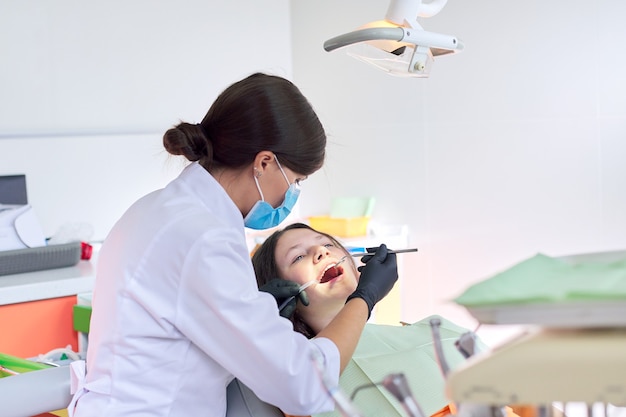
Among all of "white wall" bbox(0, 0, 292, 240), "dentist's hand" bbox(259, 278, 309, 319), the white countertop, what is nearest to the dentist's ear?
"dentist's hand" bbox(259, 278, 309, 319)

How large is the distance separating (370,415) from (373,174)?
2.07 m

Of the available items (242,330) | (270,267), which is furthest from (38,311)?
(242,330)

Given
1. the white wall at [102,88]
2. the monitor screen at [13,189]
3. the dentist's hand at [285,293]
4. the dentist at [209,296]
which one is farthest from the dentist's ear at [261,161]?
the monitor screen at [13,189]

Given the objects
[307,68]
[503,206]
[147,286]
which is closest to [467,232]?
[503,206]

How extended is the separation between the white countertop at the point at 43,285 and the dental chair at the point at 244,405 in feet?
3.45

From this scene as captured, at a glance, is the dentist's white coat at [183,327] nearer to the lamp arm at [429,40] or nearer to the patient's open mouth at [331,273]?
the patient's open mouth at [331,273]

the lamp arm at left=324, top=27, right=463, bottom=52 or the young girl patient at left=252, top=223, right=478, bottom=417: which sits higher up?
the lamp arm at left=324, top=27, right=463, bottom=52

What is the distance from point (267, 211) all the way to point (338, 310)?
464 mm

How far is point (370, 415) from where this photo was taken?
1541 millimetres

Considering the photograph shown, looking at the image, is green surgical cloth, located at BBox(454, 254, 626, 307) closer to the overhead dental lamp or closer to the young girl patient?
the young girl patient

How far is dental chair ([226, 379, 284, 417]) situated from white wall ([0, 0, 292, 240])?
163 centimetres

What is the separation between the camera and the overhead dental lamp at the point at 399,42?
1759 millimetres

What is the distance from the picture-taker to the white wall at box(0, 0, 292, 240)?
294cm

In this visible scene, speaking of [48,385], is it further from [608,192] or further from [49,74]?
[608,192]
